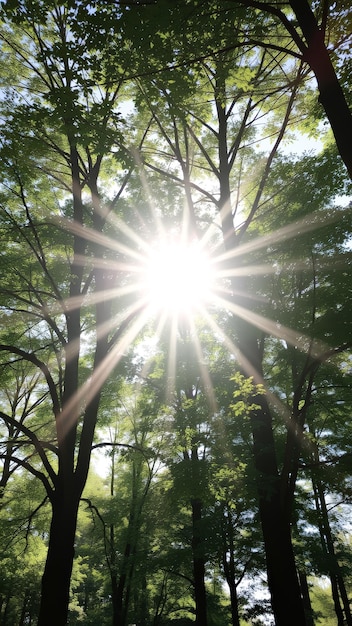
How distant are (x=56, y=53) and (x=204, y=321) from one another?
9.27 metres

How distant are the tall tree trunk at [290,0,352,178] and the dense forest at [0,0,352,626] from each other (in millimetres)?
22

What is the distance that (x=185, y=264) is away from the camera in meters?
9.88

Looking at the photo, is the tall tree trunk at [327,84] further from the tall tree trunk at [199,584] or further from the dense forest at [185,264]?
the tall tree trunk at [199,584]

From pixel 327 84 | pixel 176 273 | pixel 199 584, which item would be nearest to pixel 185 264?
pixel 176 273

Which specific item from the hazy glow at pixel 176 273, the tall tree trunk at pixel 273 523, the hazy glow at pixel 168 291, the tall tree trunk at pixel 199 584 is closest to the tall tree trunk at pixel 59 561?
the hazy glow at pixel 168 291

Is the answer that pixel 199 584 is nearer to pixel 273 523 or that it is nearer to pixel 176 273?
pixel 273 523

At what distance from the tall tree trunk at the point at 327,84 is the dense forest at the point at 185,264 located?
2 centimetres

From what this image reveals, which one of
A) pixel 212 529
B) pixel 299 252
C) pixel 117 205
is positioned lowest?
pixel 212 529

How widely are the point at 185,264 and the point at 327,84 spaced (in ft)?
21.2

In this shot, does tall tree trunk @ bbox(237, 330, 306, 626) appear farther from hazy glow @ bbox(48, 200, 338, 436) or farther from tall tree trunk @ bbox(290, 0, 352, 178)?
tall tree trunk @ bbox(290, 0, 352, 178)

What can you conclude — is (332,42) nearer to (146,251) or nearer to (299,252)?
(299,252)

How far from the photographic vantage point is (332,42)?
16.0 ft

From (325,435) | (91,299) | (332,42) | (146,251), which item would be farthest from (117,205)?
(325,435)

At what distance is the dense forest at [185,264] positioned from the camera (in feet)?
15.7
